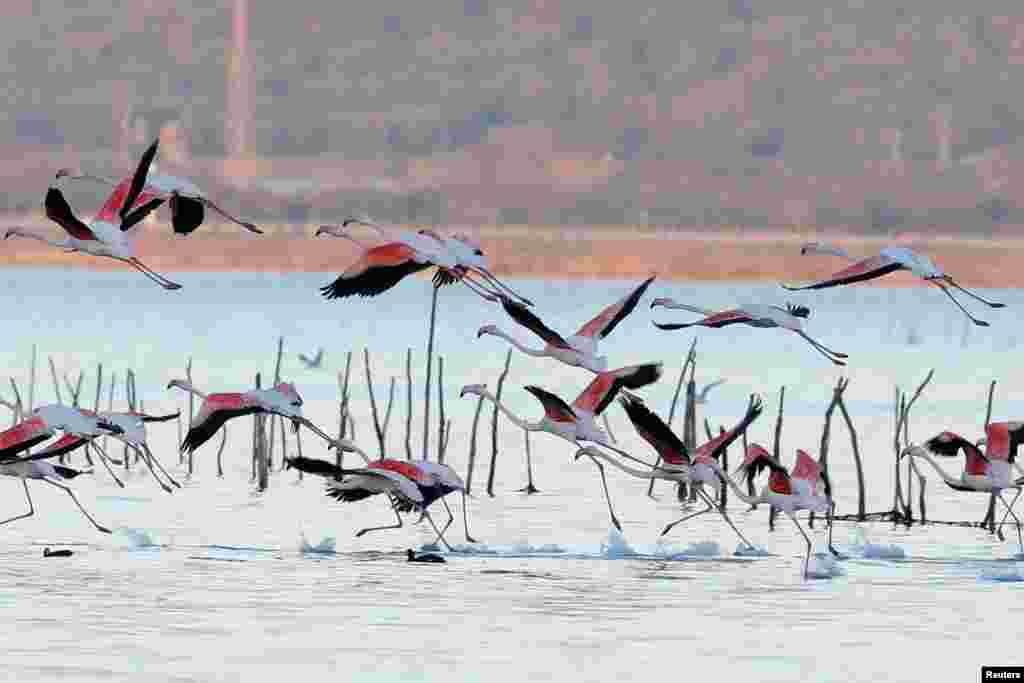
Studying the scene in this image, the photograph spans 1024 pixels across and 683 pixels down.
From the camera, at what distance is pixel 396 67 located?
388 ft

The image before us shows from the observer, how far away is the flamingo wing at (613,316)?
16969mm

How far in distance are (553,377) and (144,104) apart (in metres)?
71.1

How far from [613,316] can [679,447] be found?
2.66 feet

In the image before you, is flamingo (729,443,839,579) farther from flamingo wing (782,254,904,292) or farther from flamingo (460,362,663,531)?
flamingo wing (782,254,904,292)

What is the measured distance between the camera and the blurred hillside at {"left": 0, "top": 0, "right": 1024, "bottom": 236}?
307 feet

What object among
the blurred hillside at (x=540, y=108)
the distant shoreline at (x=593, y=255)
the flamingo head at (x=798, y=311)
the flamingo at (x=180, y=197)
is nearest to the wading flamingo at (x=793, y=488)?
the flamingo head at (x=798, y=311)

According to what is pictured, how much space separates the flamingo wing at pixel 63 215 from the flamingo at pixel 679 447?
300 cm

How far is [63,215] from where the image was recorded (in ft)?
55.1

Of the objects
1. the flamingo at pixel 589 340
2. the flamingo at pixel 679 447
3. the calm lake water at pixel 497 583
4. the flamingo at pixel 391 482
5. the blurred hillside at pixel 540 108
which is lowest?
the calm lake water at pixel 497 583

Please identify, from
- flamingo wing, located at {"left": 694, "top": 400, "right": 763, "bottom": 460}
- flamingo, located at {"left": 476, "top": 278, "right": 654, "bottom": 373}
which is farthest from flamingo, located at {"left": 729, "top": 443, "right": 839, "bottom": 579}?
flamingo, located at {"left": 476, "top": 278, "right": 654, "bottom": 373}

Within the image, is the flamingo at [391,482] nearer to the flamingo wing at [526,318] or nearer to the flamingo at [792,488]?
the flamingo wing at [526,318]

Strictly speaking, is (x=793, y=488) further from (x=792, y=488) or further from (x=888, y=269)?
(x=888, y=269)

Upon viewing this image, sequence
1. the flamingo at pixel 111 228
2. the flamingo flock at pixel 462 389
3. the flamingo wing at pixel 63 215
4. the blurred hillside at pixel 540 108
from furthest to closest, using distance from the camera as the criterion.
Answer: the blurred hillside at pixel 540 108
the flamingo flock at pixel 462 389
the flamingo at pixel 111 228
the flamingo wing at pixel 63 215

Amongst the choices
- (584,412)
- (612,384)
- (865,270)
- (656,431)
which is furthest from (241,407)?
(865,270)
